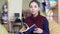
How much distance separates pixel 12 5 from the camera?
7.06 feet

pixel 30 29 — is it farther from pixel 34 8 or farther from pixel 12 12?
pixel 12 12

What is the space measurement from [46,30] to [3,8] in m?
0.85

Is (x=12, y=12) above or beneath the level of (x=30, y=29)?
above

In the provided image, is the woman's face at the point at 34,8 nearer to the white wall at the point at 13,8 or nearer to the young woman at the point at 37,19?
the young woman at the point at 37,19

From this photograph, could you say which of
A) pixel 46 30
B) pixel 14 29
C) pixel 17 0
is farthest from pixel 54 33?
pixel 17 0

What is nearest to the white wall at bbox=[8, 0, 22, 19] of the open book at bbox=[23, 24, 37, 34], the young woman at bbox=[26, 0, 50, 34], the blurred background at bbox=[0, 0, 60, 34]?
the blurred background at bbox=[0, 0, 60, 34]

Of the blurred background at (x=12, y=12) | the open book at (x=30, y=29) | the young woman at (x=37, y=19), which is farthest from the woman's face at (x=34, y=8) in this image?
the blurred background at (x=12, y=12)

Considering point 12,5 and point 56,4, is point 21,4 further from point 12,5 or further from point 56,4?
point 56,4

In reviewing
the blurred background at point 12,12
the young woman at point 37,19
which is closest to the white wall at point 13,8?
the blurred background at point 12,12

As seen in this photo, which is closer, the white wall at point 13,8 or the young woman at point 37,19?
the young woman at point 37,19

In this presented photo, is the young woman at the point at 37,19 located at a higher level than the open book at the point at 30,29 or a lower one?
higher

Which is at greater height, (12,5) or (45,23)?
(12,5)

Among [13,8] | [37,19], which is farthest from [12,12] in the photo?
[37,19]

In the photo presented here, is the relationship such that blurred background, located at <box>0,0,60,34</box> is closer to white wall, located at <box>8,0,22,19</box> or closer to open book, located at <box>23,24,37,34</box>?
white wall, located at <box>8,0,22,19</box>
